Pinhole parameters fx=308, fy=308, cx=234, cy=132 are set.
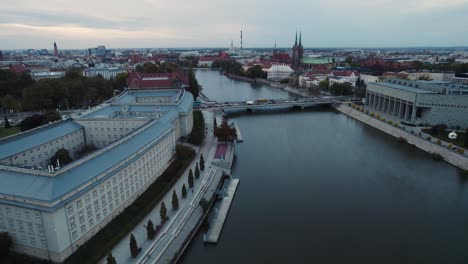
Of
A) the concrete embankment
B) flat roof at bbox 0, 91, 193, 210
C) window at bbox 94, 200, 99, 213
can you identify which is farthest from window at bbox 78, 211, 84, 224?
the concrete embankment

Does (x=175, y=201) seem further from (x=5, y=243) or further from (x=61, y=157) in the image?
(x=61, y=157)

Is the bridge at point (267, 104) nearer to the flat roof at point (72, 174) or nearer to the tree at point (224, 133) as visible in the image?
the tree at point (224, 133)

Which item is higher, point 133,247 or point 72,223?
point 72,223

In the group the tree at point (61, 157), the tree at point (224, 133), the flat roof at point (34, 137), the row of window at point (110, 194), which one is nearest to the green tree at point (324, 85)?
the tree at point (224, 133)

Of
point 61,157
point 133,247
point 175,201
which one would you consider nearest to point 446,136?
point 175,201

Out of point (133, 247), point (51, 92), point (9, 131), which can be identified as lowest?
point (133, 247)

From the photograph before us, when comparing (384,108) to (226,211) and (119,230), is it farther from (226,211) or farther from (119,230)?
(119,230)

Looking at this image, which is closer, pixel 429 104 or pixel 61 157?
pixel 61 157
